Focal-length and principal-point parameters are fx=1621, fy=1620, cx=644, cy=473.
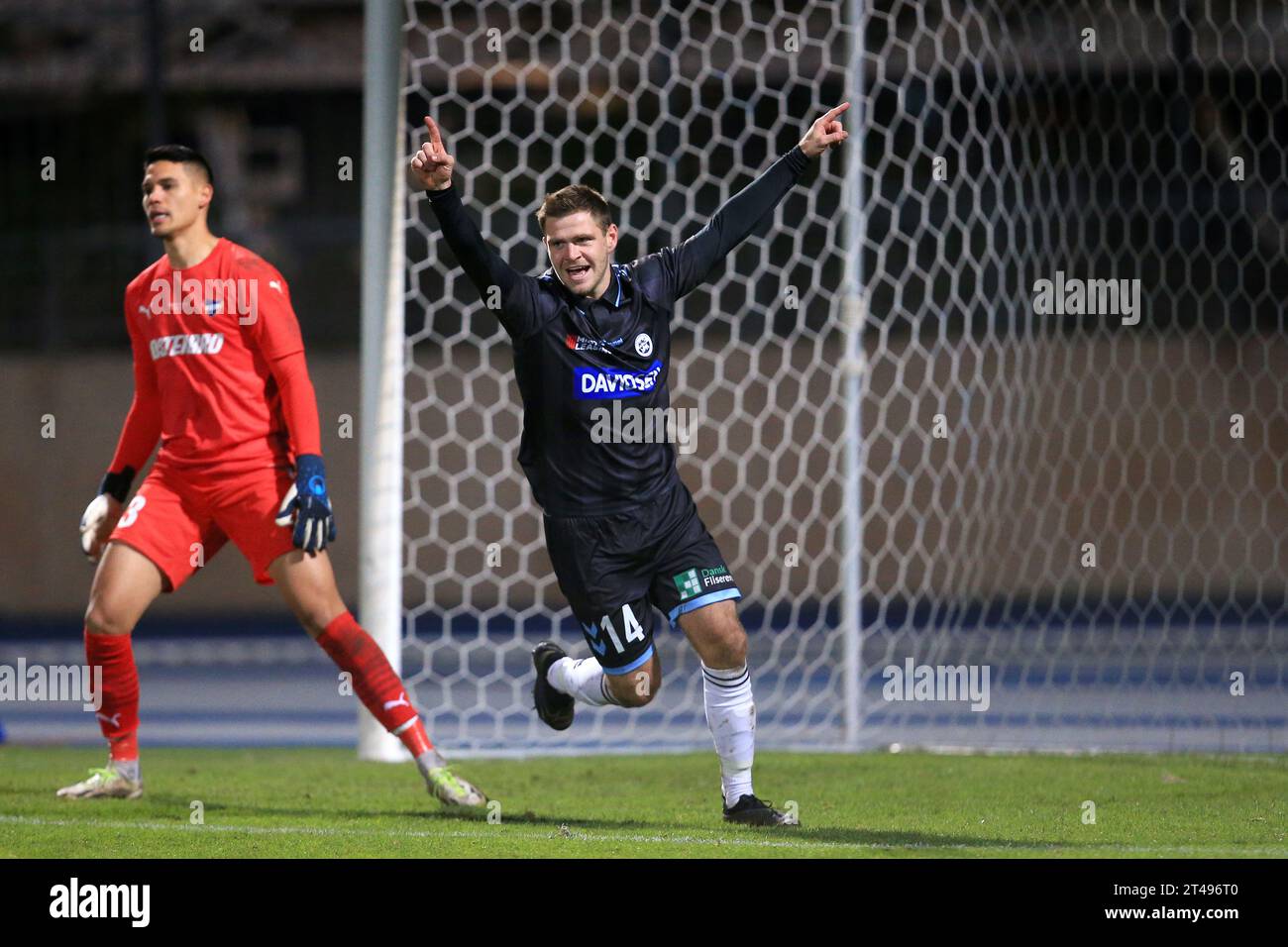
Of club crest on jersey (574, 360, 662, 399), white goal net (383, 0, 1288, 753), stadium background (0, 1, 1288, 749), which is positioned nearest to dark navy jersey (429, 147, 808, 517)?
club crest on jersey (574, 360, 662, 399)

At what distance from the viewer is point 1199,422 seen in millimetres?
15539

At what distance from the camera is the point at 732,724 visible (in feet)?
16.5

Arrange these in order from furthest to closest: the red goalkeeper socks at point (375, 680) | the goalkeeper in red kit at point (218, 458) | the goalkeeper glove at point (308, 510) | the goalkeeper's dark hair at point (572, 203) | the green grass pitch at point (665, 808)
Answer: the red goalkeeper socks at point (375, 680), the goalkeeper in red kit at point (218, 458), the goalkeeper glove at point (308, 510), the goalkeeper's dark hair at point (572, 203), the green grass pitch at point (665, 808)

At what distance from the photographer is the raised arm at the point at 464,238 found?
4.54 m

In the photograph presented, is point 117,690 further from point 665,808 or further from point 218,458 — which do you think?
point 665,808

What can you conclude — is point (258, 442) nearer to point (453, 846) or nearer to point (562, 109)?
point (453, 846)

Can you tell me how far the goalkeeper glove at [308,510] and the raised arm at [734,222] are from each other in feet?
4.27

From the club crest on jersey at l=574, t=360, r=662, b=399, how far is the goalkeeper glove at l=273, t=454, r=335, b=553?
0.91m

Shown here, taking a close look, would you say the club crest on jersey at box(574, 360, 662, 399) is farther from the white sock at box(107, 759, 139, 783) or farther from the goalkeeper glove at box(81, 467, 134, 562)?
the white sock at box(107, 759, 139, 783)

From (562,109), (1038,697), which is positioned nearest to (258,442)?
(1038,697)

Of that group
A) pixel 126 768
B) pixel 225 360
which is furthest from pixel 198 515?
pixel 126 768

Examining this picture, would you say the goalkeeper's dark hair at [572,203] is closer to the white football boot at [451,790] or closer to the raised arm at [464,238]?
the raised arm at [464,238]

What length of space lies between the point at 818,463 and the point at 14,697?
7205 mm

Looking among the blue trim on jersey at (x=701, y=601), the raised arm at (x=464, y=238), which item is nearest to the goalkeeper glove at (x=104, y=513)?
the raised arm at (x=464, y=238)
